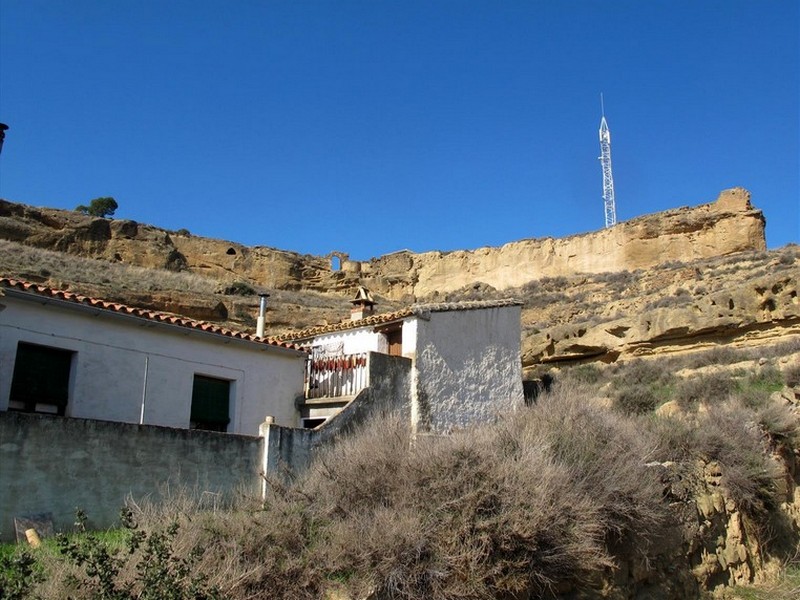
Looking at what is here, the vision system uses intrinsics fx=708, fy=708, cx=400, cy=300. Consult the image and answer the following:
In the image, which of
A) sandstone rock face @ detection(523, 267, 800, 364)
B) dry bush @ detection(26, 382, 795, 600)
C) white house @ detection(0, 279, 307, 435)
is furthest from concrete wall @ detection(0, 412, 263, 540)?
sandstone rock face @ detection(523, 267, 800, 364)

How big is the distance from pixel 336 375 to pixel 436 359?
2.28 metres

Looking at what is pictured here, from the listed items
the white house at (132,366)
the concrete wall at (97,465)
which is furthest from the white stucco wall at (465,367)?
the concrete wall at (97,465)

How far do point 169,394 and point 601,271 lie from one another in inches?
1415

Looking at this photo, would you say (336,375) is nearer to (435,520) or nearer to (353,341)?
(353,341)

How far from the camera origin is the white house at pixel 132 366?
1158 cm

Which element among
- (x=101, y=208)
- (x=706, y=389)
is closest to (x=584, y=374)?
(x=706, y=389)

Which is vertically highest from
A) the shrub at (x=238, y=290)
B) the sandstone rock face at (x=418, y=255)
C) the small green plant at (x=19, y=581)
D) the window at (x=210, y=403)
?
the sandstone rock face at (x=418, y=255)

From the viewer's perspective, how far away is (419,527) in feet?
23.4

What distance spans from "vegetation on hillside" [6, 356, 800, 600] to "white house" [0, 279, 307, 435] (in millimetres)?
3958

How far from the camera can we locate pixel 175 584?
551 cm

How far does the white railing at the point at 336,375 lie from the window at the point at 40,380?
5.26 m

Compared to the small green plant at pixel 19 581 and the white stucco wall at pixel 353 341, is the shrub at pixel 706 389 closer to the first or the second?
the white stucco wall at pixel 353 341

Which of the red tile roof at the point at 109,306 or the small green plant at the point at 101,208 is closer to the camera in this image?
the red tile roof at the point at 109,306

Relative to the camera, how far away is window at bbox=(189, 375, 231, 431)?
13820mm
